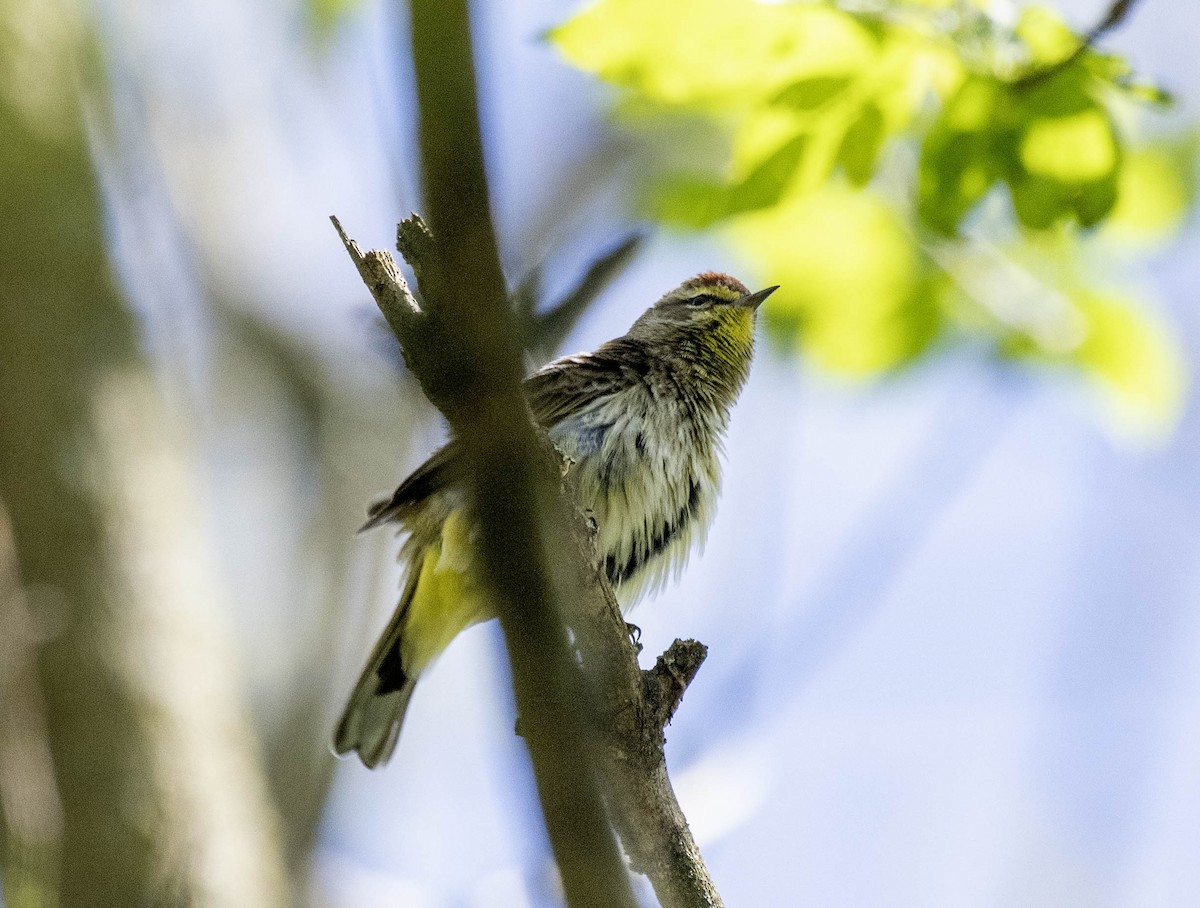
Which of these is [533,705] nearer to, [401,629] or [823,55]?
[823,55]

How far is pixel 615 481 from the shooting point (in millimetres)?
5289

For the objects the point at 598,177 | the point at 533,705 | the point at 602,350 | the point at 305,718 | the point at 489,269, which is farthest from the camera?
the point at 598,177

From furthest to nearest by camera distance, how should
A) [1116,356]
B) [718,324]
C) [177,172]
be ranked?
[177,172], [718,324], [1116,356]

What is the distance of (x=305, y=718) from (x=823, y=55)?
16.5 ft

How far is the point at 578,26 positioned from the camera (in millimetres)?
3047

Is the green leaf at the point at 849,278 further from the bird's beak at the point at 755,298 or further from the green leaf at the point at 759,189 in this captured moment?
the green leaf at the point at 759,189

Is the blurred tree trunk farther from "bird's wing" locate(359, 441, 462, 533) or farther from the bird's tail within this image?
"bird's wing" locate(359, 441, 462, 533)

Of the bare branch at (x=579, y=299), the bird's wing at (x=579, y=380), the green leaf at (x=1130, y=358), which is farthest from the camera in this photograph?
the bird's wing at (x=579, y=380)

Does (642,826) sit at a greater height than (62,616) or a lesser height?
lesser

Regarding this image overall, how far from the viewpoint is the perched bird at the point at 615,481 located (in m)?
5.28

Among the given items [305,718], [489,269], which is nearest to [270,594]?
[305,718]

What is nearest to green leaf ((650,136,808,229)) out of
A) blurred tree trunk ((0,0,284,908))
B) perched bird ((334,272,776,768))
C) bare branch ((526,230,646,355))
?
bare branch ((526,230,646,355))

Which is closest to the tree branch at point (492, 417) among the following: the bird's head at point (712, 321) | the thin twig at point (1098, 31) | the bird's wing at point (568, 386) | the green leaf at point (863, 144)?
the green leaf at point (863, 144)

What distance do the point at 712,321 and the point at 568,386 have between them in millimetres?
1124
